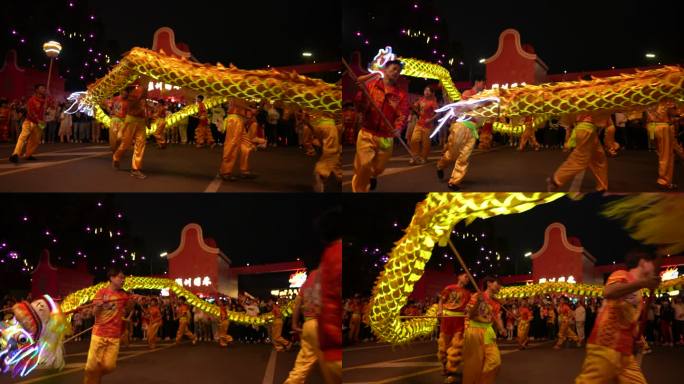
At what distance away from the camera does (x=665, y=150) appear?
4.54m

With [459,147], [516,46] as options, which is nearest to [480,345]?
[459,147]

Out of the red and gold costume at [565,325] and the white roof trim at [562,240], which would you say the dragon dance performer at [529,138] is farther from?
the red and gold costume at [565,325]

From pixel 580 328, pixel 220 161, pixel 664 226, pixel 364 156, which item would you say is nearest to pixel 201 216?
A: pixel 220 161

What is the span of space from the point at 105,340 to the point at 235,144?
152 centimetres

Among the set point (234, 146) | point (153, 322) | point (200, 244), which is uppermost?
point (234, 146)

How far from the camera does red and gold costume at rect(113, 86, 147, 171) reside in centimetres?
494

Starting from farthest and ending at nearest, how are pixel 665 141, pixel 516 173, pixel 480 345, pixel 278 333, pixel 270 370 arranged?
1. pixel 278 333
2. pixel 270 370
3. pixel 480 345
4. pixel 516 173
5. pixel 665 141

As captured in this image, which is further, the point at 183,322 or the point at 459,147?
the point at 183,322

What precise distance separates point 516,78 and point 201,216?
235 centimetres

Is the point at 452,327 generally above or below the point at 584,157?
below

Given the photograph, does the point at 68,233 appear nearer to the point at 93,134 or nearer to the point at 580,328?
the point at 93,134

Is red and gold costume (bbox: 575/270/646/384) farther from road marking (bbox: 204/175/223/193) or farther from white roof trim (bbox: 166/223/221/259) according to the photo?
white roof trim (bbox: 166/223/221/259)

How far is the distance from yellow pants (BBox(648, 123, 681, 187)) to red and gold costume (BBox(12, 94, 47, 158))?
4033 mm

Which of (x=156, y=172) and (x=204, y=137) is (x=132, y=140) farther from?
(x=204, y=137)
